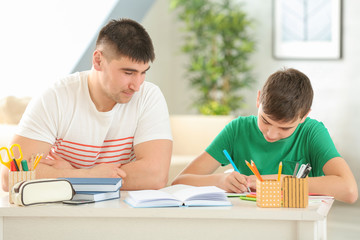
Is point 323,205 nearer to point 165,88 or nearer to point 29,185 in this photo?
point 29,185

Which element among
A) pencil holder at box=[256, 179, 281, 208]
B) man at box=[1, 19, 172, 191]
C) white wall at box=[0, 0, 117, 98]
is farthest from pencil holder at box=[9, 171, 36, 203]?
white wall at box=[0, 0, 117, 98]

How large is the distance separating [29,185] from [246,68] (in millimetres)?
4056

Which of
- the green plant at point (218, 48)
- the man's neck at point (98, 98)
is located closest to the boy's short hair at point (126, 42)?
the man's neck at point (98, 98)

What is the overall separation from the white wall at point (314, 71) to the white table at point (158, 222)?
3.81 metres

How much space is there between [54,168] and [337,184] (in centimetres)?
95

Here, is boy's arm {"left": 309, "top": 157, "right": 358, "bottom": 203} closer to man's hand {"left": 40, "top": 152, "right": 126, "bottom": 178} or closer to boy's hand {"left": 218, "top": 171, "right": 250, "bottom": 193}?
boy's hand {"left": 218, "top": 171, "right": 250, "bottom": 193}

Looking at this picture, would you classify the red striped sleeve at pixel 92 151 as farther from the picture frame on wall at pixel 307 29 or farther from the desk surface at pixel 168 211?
the picture frame on wall at pixel 307 29

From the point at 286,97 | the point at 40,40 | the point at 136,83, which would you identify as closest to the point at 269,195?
the point at 286,97

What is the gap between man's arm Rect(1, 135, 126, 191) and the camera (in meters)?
1.80

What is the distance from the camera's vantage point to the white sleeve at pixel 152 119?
203cm

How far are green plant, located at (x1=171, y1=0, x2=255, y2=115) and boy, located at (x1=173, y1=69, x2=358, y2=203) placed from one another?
3053 mm

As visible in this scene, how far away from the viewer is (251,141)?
206cm

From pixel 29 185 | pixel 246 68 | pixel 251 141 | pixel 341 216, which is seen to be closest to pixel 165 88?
pixel 246 68

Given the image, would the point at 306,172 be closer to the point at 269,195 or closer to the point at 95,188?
the point at 269,195
